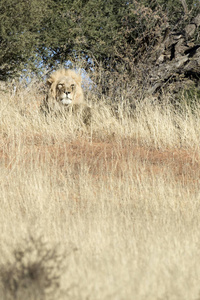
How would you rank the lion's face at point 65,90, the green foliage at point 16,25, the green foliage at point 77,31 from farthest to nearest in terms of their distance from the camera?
the green foliage at point 77,31 → the green foliage at point 16,25 → the lion's face at point 65,90

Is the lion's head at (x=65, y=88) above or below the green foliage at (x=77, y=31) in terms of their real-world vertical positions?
below

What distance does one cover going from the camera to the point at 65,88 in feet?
36.0

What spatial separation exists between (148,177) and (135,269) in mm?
3588

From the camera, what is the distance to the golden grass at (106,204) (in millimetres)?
3406

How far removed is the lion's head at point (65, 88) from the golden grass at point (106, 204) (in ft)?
1.94

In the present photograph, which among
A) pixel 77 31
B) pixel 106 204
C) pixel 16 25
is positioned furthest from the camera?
pixel 77 31

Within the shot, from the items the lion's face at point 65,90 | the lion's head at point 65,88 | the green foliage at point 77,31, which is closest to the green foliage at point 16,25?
the green foliage at point 77,31

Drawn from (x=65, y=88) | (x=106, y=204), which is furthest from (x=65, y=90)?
(x=106, y=204)

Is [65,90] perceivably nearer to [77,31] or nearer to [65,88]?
[65,88]

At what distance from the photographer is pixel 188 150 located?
9.41 metres

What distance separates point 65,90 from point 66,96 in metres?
0.15

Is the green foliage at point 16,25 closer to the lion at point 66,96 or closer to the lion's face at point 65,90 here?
the lion at point 66,96

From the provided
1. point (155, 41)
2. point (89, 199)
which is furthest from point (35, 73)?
point (89, 199)

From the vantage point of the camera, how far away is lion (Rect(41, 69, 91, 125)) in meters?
11.0
